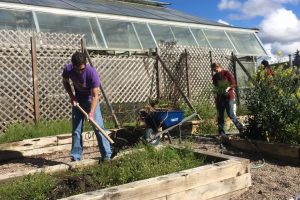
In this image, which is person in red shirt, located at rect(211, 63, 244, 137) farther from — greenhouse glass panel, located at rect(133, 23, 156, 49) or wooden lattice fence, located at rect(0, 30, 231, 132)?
greenhouse glass panel, located at rect(133, 23, 156, 49)

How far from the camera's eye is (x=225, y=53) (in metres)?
12.5

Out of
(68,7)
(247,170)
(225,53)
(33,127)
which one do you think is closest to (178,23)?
(225,53)

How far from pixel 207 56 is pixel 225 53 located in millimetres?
863

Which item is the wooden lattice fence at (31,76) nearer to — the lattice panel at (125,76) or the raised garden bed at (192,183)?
the lattice panel at (125,76)

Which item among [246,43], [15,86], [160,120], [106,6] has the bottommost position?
[160,120]

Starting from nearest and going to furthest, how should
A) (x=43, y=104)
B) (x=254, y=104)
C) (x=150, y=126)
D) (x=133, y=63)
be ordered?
(x=254, y=104), (x=150, y=126), (x=43, y=104), (x=133, y=63)

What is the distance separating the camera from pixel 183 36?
14.2 metres

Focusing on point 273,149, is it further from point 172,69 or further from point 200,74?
point 200,74

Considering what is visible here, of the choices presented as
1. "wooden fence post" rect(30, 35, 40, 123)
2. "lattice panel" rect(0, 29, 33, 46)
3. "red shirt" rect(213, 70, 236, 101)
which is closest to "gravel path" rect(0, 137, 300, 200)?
"red shirt" rect(213, 70, 236, 101)

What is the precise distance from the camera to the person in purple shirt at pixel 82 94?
5.14 metres

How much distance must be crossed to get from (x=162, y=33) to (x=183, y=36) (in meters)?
1.03

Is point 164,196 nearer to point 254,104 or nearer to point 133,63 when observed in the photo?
point 254,104

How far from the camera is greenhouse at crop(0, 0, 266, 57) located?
10.6 meters

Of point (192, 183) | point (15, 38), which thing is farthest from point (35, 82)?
point (192, 183)
